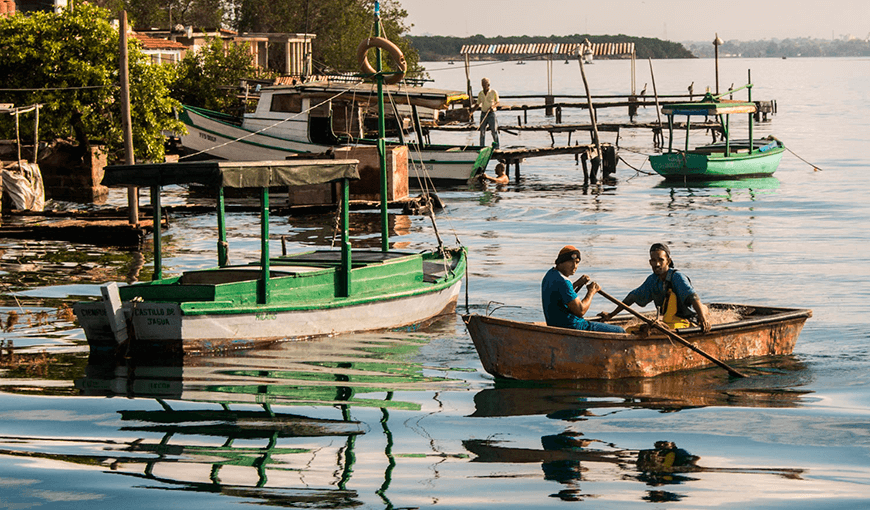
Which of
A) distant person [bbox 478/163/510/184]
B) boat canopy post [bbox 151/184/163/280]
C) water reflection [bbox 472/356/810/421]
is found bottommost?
water reflection [bbox 472/356/810/421]

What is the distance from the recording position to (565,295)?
1154 cm

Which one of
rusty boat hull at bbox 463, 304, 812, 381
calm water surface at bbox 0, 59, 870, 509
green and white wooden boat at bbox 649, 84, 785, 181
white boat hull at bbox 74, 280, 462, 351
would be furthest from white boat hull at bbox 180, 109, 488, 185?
rusty boat hull at bbox 463, 304, 812, 381

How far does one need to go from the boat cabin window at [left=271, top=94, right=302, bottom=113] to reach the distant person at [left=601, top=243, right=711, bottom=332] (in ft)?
75.7

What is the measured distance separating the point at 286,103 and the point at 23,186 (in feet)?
37.4

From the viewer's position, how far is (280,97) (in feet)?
112

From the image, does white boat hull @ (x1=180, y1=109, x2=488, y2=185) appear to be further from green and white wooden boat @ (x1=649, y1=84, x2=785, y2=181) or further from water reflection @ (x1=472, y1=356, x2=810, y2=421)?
water reflection @ (x1=472, y1=356, x2=810, y2=421)

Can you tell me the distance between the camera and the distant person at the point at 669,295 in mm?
11938

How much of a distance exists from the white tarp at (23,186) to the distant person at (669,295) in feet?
53.3

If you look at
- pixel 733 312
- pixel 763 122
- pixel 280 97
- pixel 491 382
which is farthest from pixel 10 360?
pixel 763 122

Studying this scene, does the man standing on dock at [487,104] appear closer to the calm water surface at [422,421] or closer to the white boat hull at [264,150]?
the white boat hull at [264,150]

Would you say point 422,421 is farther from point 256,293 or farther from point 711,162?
point 711,162

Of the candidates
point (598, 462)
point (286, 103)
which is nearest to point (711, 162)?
point (286, 103)

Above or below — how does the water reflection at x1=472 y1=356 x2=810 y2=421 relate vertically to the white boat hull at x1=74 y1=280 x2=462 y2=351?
below

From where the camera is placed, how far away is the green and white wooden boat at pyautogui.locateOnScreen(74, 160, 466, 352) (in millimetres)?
12445
